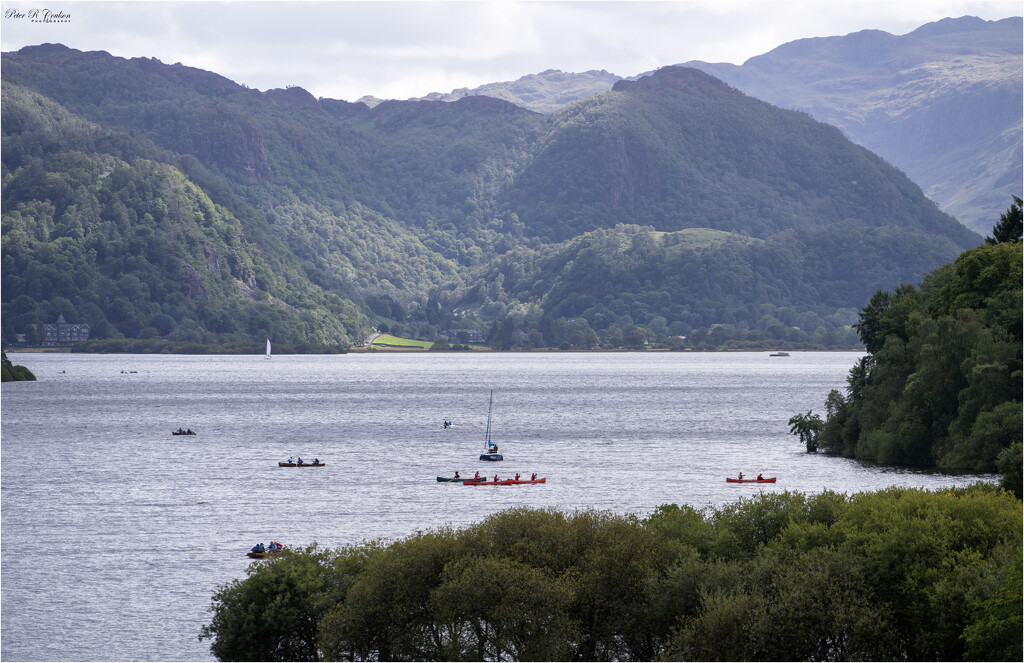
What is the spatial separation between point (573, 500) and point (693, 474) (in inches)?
749

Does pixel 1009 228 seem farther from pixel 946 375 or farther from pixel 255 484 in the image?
pixel 255 484

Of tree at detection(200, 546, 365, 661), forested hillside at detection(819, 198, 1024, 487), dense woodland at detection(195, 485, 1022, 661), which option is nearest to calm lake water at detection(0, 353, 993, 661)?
forested hillside at detection(819, 198, 1024, 487)

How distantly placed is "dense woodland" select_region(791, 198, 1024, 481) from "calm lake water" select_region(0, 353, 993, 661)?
3355 mm

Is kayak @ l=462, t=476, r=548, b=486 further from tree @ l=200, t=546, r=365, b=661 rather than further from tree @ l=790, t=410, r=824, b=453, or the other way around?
tree @ l=200, t=546, r=365, b=661

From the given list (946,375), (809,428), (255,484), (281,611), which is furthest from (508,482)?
(281,611)

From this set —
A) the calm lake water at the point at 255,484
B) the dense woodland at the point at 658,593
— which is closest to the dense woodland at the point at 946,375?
the calm lake water at the point at 255,484

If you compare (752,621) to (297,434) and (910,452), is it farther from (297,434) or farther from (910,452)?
(297,434)

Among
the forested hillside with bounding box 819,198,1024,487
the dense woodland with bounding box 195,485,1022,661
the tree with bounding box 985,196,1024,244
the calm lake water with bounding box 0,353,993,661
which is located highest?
the tree with bounding box 985,196,1024,244

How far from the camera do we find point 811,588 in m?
39.4

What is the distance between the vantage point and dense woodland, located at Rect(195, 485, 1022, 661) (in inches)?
1527

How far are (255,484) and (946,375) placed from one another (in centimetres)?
5485

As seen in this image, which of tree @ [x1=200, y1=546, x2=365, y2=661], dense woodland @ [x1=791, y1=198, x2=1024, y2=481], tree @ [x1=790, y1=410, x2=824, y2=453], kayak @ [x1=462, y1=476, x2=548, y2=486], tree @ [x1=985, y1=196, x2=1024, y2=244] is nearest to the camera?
tree @ [x1=200, y1=546, x2=365, y2=661]

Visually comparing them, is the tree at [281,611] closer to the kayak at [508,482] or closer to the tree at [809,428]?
the kayak at [508,482]

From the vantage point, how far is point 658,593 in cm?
4147
